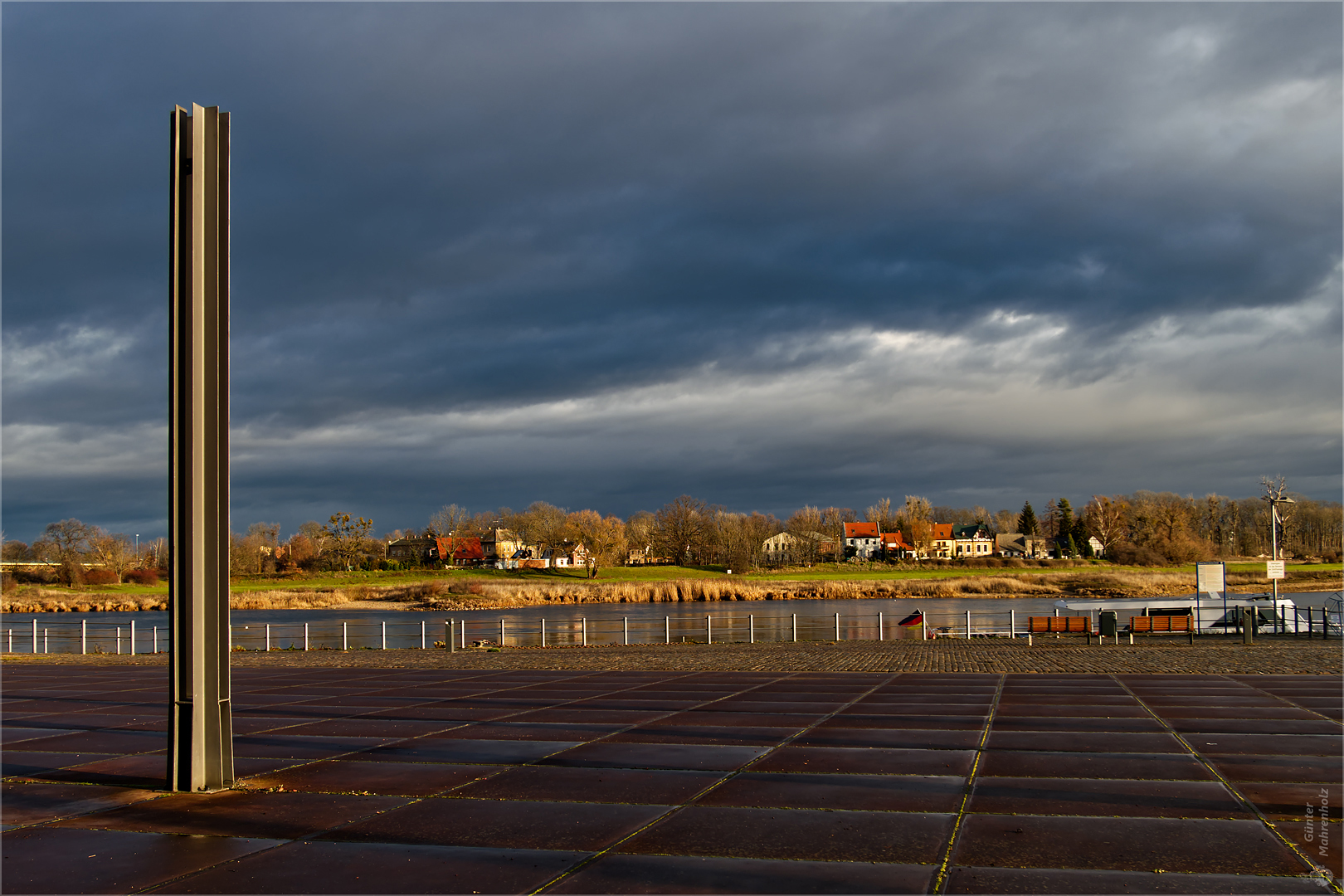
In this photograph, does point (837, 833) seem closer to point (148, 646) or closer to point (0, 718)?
point (0, 718)

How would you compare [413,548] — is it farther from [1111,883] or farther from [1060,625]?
[1111,883]

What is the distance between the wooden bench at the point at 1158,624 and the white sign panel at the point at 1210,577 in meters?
1.36

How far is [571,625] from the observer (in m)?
47.5

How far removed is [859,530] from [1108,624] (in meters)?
165

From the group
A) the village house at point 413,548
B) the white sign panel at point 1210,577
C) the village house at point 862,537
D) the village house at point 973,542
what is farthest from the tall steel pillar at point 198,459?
the village house at point 973,542

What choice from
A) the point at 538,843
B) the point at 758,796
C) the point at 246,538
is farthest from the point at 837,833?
the point at 246,538

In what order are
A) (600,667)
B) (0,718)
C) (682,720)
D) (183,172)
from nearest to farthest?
(183,172) < (682,720) < (0,718) < (600,667)

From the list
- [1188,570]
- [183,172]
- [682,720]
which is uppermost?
[183,172]

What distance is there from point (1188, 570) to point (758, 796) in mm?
108790

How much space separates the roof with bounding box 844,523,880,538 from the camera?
186 meters

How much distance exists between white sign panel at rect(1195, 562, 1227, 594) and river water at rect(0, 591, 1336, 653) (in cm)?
522

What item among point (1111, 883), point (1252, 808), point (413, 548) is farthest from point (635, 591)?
point (413, 548)

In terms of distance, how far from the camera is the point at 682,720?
11.9 metres

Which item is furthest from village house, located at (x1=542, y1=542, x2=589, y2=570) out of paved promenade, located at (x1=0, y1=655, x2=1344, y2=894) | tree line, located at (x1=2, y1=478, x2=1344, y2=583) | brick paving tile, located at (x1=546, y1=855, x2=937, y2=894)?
brick paving tile, located at (x1=546, y1=855, x2=937, y2=894)
